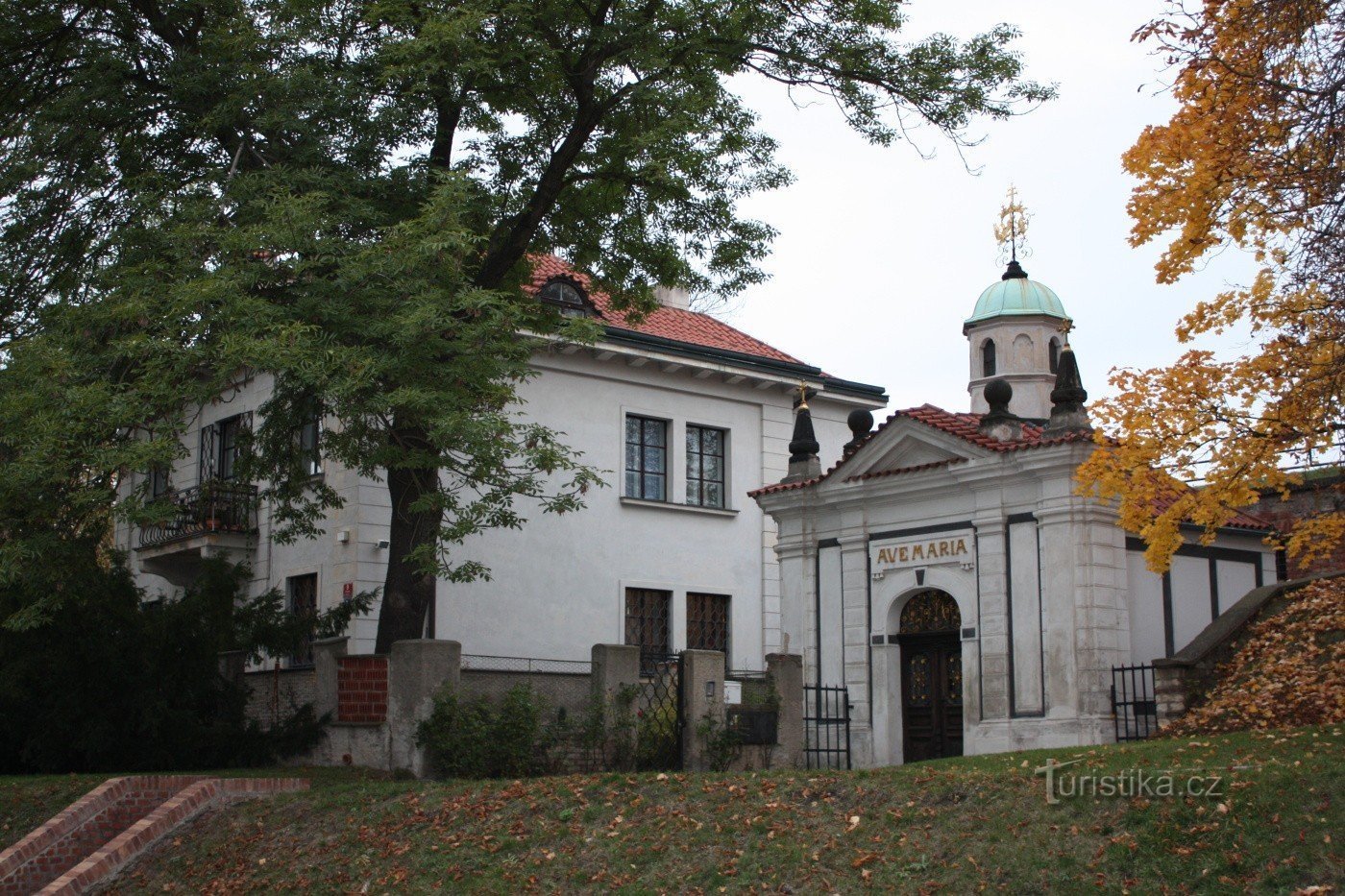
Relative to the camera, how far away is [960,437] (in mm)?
20766

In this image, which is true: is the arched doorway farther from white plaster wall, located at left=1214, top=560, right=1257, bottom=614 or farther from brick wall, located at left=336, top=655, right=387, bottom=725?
brick wall, located at left=336, top=655, right=387, bottom=725

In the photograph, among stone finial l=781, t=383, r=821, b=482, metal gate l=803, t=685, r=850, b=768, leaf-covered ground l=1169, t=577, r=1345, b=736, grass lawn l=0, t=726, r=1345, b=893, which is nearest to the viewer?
grass lawn l=0, t=726, r=1345, b=893

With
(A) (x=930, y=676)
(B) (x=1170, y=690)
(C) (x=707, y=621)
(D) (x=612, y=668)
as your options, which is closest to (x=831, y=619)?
(A) (x=930, y=676)

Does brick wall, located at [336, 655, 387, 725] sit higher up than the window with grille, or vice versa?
the window with grille

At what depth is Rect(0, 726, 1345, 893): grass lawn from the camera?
10039mm

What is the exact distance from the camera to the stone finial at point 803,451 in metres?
23.9

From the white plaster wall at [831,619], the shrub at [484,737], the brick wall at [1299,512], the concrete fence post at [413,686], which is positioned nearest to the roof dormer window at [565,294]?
the white plaster wall at [831,619]

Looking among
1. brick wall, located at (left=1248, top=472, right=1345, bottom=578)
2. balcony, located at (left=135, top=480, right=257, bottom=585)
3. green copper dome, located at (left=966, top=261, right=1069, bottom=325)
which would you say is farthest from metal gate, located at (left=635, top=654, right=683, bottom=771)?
green copper dome, located at (left=966, top=261, right=1069, bottom=325)

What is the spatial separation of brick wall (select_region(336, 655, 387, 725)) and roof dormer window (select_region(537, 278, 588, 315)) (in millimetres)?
11103

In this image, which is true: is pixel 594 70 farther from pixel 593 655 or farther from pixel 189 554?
pixel 189 554

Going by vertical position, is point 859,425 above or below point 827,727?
above

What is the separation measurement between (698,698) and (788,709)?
1.79 metres

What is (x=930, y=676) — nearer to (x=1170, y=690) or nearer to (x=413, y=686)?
(x=1170, y=690)

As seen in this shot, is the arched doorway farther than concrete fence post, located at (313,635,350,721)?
Yes
